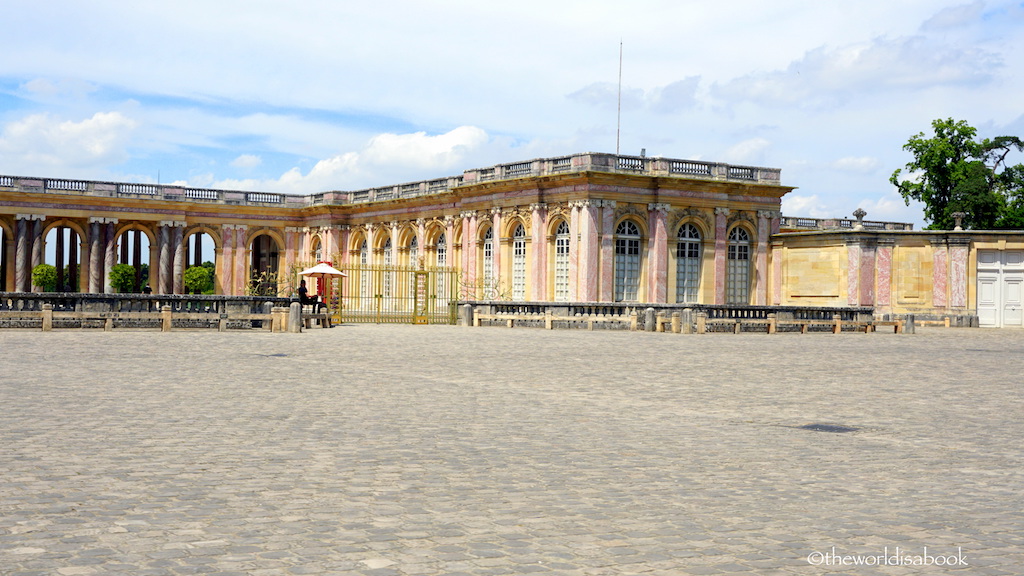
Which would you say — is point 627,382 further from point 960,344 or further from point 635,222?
point 635,222

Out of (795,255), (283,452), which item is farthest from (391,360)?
(795,255)

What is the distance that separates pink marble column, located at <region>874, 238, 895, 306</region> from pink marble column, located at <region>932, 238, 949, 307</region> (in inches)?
64.6

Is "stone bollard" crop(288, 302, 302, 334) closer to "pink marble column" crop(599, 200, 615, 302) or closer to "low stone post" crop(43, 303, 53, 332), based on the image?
"low stone post" crop(43, 303, 53, 332)

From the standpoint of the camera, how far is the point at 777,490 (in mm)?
7113

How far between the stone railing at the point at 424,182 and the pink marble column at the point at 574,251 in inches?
67.1

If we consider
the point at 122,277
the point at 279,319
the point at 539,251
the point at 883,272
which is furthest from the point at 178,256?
the point at 883,272

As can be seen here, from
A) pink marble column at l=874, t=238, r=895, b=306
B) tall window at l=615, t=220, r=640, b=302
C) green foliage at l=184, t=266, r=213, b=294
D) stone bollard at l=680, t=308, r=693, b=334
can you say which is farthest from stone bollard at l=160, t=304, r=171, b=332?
green foliage at l=184, t=266, r=213, b=294

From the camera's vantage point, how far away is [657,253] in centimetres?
4491

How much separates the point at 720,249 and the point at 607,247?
5.79 m

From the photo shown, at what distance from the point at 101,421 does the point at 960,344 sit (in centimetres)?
2333

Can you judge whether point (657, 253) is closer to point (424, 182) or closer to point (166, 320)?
point (424, 182)

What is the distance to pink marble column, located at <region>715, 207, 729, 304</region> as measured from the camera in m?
46.3

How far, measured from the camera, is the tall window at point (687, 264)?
150ft

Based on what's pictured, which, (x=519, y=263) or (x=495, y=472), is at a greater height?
(x=519, y=263)
